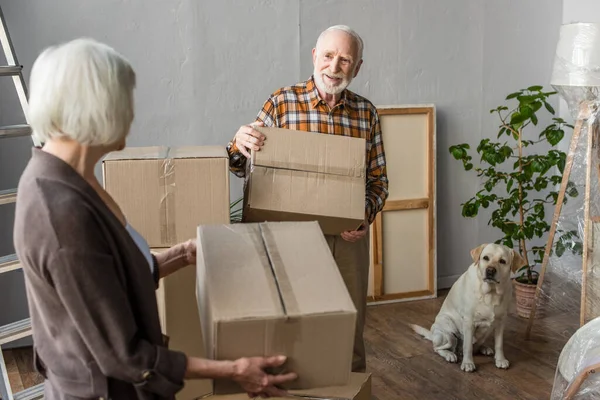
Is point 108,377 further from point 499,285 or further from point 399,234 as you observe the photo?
point 399,234

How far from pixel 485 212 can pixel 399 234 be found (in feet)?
2.18

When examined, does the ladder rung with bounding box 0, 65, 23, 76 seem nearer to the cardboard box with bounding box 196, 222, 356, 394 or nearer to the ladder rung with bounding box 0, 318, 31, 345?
the ladder rung with bounding box 0, 318, 31, 345

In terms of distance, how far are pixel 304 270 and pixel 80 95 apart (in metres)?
0.57

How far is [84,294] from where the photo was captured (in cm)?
114

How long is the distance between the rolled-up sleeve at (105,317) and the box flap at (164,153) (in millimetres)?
870

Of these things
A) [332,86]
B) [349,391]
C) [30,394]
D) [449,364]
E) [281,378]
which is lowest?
[449,364]

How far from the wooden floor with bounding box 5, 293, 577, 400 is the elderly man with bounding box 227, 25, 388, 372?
0.67 metres

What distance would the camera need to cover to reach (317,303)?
1.35 m

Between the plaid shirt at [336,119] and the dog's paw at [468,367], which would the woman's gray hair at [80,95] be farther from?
the dog's paw at [468,367]

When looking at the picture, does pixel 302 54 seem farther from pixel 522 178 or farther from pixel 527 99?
pixel 522 178

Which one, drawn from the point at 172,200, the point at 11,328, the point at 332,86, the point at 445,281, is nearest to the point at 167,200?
the point at 172,200

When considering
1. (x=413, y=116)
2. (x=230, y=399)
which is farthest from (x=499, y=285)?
(x=230, y=399)

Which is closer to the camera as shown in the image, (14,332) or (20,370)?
(14,332)

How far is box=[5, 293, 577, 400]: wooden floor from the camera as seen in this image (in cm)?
315
